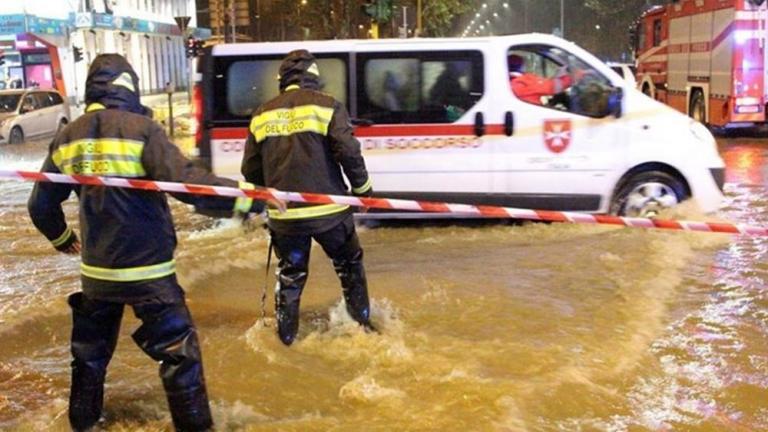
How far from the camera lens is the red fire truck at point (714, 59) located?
16.7 m

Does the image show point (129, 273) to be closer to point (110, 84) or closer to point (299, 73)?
point (110, 84)

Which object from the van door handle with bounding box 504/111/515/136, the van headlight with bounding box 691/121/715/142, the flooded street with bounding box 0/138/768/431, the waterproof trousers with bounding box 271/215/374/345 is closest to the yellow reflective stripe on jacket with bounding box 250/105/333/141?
the waterproof trousers with bounding box 271/215/374/345

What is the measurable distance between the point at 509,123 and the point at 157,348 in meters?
5.09

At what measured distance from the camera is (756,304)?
6188 mm

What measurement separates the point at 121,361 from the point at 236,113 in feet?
11.8

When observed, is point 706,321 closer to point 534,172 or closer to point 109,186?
point 534,172

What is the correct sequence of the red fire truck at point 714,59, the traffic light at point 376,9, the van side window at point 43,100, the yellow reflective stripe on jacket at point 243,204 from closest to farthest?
the yellow reflective stripe on jacket at point 243,204, the red fire truck at point 714,59, the traffic light at point 376,9, the van side window at point 43,100

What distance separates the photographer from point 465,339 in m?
5.45

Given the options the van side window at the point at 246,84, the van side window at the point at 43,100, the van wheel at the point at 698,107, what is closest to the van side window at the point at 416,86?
the van side window at the point at 246,84

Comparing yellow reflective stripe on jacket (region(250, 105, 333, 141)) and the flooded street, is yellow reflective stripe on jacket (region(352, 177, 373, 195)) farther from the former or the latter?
the flooded street

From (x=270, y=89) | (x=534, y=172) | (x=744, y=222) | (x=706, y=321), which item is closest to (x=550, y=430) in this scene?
(x=706, y=321)

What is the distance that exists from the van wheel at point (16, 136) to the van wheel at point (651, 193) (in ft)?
52.8

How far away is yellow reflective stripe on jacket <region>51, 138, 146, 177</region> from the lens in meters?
3.65

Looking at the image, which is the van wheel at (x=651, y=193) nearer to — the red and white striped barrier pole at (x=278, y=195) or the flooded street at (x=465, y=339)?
the flooded street at (x=465, y=339)
